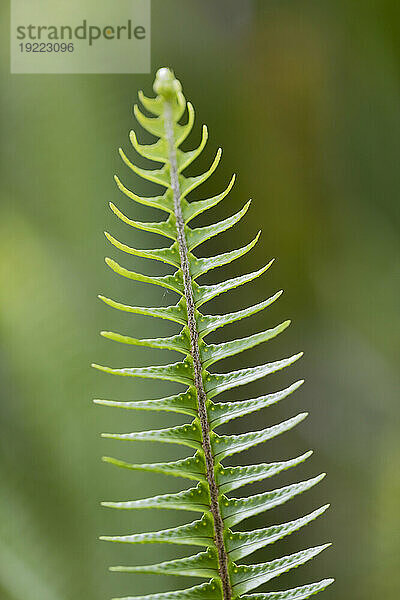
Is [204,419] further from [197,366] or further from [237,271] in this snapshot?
[237,271]

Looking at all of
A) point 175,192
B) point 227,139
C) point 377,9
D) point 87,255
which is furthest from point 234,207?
point 175,192

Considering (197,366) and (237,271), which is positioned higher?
(237,271)

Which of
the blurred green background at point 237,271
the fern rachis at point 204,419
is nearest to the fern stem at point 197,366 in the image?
the fern rachis at point 204,419

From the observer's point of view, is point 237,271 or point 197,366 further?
point 237,271

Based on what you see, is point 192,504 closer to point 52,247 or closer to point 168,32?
point 52,247

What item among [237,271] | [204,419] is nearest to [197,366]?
[204,419]

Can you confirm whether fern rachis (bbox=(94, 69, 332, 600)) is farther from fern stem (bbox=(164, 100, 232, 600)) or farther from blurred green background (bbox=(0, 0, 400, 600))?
blurred green background (bbox=(0, 0, 400, 600))
